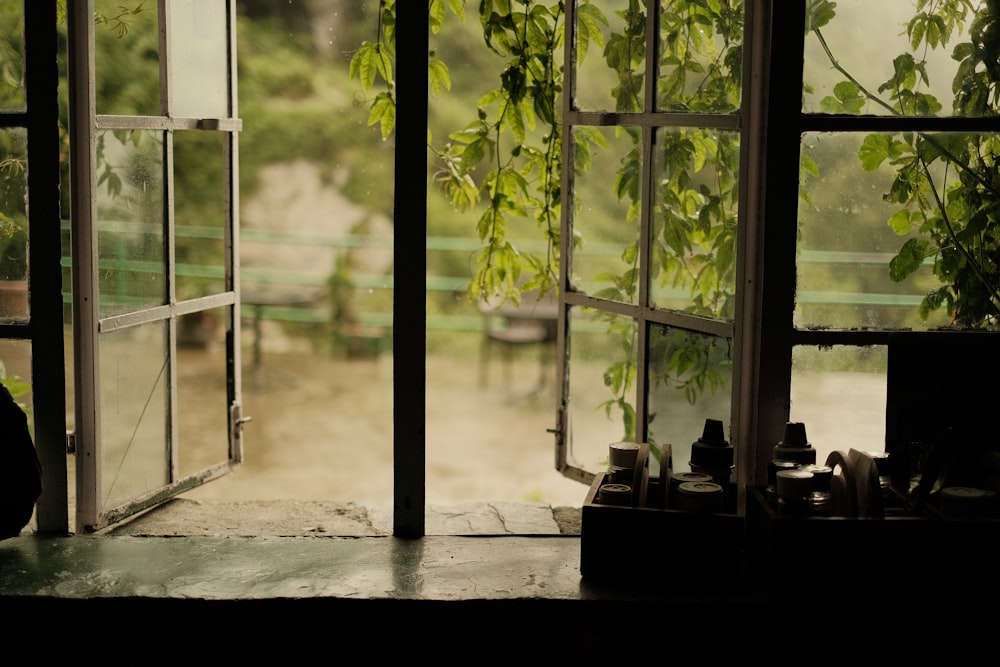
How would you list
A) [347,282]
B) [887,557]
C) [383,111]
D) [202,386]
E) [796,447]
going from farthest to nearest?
[347,282]
[202,386]
[383,111]
[796,447]
[887,557]

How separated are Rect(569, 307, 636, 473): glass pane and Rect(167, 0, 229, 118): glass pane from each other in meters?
1.00

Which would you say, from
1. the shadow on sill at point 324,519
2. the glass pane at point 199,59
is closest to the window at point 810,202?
the shadow on sill at point 324,519

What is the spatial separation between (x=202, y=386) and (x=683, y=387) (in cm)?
818

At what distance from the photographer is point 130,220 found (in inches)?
84.1

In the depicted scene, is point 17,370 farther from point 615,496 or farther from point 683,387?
point 683,387

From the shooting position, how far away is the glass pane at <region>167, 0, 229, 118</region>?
226 cm

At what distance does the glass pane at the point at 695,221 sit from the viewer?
1.88 m

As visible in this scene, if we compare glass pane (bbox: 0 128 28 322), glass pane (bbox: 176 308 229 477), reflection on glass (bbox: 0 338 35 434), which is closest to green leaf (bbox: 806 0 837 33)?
glass pane (bbox: 0 128 28 322)

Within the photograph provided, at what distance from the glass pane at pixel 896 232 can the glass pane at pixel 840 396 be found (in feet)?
0.20

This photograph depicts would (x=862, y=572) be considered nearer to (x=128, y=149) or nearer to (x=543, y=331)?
(x=128, y=149)

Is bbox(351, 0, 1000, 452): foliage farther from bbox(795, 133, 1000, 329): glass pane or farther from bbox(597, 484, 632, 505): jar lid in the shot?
bbox(597, 484, 632, 505): jar lid

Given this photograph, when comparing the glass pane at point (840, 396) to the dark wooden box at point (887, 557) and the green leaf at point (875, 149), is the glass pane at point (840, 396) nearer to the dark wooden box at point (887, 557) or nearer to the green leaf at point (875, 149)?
the dark wooden box at point (887, 557)

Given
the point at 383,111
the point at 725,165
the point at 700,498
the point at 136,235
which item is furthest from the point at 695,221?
the point at 136,235

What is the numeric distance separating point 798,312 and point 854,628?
55 centimetres
